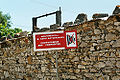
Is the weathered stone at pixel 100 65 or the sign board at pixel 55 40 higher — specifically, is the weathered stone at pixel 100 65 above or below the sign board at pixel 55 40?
→ below

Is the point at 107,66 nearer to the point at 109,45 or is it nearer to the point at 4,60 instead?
the point at 109,45

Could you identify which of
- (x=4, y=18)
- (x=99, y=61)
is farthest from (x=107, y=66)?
(x=4, y=18)

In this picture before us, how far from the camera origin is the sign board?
15.7 ft

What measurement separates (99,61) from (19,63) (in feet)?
11.1

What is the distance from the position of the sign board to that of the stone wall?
0.99 feet

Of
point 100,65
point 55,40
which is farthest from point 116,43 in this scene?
point 55,40

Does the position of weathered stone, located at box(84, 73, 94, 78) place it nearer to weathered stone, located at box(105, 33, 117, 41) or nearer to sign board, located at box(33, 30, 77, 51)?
sign board, located at box(33, 30, 77, 51)

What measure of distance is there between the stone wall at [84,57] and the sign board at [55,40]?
301mm

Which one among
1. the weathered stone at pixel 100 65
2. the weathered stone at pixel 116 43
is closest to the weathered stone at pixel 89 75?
the weathered stone at pixel 100 65

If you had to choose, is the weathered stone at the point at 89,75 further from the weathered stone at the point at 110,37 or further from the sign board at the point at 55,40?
the weathered stone at the point at 110,37

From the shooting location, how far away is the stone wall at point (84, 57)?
14.9 ft

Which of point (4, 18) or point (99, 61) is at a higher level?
point (4, 18)

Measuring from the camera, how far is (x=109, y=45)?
181 inches

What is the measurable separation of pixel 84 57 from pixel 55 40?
37.1 inches
